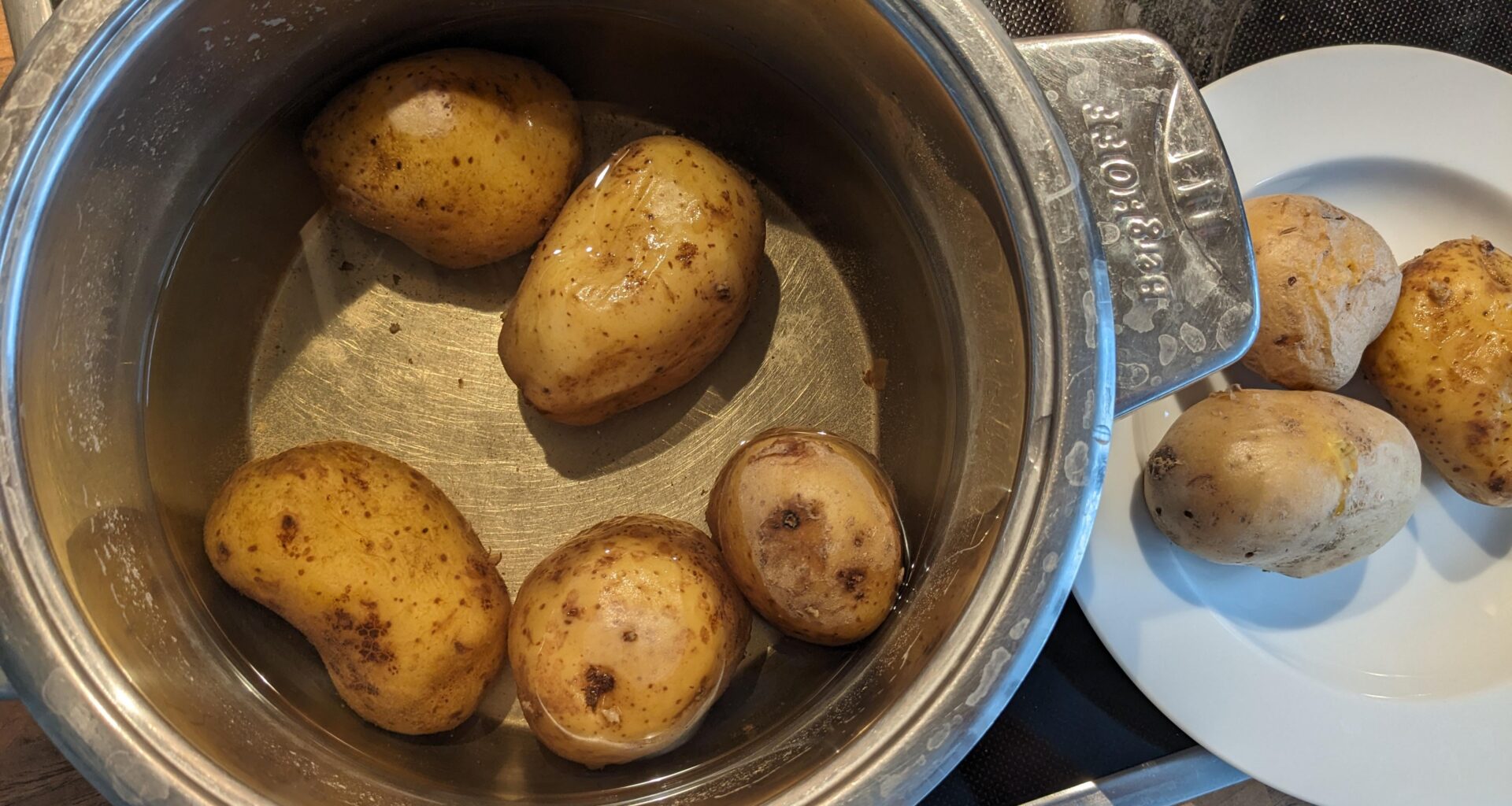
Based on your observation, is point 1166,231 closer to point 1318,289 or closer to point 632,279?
point 1318,289

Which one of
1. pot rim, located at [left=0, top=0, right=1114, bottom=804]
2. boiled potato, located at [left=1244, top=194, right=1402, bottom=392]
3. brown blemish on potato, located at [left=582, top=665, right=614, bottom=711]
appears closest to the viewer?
pot rim, located at [left=0, top=0, right=1114, bottom=804]

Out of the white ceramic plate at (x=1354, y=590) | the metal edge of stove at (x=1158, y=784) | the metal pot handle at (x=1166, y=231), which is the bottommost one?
the metal edge of stove at (x=1158, y=784)

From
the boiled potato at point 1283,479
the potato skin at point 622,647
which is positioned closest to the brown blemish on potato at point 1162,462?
the boiled potato at point 1283,479

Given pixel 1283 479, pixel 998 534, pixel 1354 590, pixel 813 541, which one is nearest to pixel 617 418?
pixel 813 541

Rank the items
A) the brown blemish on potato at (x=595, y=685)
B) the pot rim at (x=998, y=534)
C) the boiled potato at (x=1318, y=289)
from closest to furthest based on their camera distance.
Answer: the pot rim at (x=998, y=534) → the brown blemish on potato at (x=595, y=685) → the boiled potato at (x=1318, y=289)

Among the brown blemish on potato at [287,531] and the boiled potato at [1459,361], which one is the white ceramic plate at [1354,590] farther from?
the brown blemish on potato at [287,531]

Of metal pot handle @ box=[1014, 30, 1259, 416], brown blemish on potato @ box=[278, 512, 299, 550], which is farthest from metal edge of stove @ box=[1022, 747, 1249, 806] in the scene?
brown blemish on potato @ box=[278, 512, 299, 550]

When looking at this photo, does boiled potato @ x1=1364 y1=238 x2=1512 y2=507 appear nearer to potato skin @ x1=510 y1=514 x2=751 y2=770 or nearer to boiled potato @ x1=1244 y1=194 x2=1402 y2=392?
boiled potato @ x1=1244 y1=194 x2=1402 y2=392
